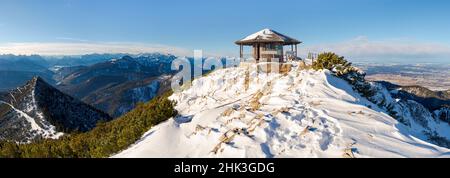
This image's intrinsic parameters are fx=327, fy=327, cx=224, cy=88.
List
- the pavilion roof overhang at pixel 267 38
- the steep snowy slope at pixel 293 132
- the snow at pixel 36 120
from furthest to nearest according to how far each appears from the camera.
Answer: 1. the snow at pixel 36 120
2. the pavilion roof overhang at pixel 267 38
3. the steep snowy slope at pixel 293 132

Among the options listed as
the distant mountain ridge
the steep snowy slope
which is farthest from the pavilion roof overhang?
the distant mountain ridge

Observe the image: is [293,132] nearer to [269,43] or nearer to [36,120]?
[269,43]

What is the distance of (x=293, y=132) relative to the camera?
43.0 feet

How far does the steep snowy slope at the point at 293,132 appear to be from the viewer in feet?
38.0

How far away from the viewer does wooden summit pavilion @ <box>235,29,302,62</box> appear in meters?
35.9

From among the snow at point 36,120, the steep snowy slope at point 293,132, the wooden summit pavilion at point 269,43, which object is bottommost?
the snow at point 36,120

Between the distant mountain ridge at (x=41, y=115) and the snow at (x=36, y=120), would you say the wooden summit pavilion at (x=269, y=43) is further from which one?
the distant mountain ridge at (x=41, y=115)

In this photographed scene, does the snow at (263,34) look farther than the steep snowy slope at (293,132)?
Yes

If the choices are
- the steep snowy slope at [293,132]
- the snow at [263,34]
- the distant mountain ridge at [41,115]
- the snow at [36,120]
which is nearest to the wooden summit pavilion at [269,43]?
the snow at [263,34]

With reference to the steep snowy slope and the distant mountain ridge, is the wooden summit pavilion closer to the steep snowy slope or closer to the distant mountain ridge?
the steep snowy slope

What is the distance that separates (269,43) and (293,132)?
2464cm

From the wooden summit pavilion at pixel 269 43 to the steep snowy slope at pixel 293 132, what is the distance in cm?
1657

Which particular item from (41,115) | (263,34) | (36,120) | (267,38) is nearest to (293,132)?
(267,38)
